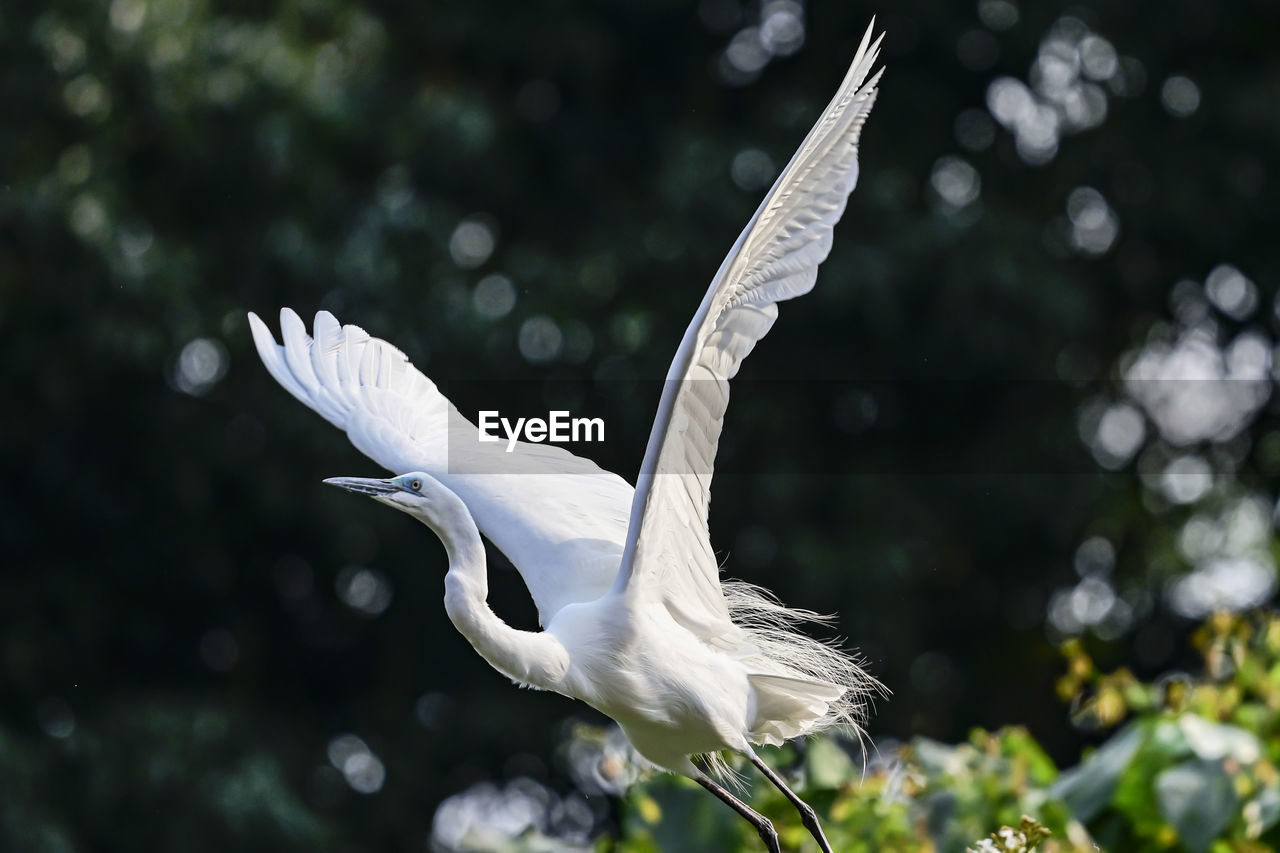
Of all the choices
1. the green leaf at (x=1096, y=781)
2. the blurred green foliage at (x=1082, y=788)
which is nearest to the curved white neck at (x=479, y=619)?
the blurred green foliage at (x=1082, y=788)

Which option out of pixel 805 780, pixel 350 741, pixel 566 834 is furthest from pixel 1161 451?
pixel 805 780

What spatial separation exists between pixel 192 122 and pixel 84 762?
267 centimetres

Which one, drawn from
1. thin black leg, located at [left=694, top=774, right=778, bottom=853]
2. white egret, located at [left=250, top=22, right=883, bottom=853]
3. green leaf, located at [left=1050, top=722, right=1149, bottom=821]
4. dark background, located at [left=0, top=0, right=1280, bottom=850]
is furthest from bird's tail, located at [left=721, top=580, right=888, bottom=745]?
dark background, located at [left=0, top=0, right=1280, bottom=850]

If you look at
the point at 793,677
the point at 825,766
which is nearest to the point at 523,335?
the point at 825,766

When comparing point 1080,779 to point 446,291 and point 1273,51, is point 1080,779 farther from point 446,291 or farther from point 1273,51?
point 1273,51

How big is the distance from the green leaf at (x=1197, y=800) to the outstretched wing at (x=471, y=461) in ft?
3.90

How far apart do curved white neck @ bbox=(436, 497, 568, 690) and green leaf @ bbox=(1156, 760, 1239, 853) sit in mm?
1376

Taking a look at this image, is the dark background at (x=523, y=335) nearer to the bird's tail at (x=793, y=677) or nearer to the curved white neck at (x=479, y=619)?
the bird's tail at (x=793, y=677)

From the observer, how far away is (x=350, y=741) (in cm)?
845

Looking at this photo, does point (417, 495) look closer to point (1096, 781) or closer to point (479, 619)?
point (479, 619)

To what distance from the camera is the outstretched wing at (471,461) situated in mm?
3334

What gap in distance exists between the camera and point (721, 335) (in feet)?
9.46

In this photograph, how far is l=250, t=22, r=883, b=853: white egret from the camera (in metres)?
2.85

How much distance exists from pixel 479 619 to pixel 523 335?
4.92 metres
